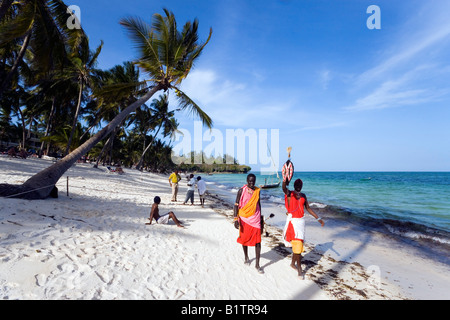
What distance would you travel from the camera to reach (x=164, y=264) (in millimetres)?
3832

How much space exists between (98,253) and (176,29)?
32.3ft

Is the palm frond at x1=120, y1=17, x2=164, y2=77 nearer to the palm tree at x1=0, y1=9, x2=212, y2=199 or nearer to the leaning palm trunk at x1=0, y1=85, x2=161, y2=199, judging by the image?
the palm tree at x1=0, y1=9, x2=212, y2=199

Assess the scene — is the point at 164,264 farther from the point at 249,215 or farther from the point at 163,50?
the point at 163,50

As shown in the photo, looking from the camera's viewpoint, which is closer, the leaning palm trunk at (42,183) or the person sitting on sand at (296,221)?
the person sitting on sand at (296,221)

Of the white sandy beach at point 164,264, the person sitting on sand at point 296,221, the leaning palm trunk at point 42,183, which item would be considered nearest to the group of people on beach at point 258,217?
the person sitting on sand at point 296,221

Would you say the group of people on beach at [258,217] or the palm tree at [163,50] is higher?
the palm tree at [163,50]

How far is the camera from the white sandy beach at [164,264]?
2852 mm

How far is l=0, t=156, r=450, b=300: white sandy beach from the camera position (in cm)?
285

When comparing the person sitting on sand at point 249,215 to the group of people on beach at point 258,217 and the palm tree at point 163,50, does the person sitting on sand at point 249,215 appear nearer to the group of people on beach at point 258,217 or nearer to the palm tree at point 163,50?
the group of people on beach at point 258,217

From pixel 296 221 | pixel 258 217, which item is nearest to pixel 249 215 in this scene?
pixel 258 217

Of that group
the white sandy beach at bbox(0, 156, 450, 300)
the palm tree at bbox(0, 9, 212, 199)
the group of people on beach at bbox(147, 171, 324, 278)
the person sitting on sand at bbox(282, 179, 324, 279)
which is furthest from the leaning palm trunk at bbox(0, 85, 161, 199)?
the person sitting on sand at bbox(282, 179, 324, 279)

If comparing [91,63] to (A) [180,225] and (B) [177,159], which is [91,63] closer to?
(A) [180,225]

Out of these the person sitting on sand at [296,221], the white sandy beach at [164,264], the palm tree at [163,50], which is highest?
the palm tree at [163,50]

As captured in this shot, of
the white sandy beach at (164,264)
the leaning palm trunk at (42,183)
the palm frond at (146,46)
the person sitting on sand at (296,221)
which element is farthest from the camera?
the palm frond at (146,46)
